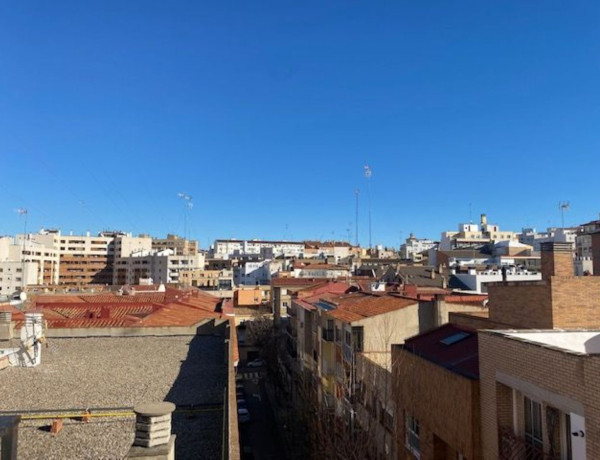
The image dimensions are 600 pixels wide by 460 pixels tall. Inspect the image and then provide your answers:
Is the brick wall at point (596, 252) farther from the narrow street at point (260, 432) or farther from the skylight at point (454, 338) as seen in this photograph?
the skylight at point (454, 338)

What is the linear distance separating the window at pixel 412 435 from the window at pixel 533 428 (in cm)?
513

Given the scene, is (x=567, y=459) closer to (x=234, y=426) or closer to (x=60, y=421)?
(x=234, y=426)

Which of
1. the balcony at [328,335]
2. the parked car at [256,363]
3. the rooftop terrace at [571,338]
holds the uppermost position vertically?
the rooftop terrace at [571,338]

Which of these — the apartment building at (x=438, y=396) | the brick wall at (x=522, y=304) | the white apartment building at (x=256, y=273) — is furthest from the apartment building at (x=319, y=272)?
the apartment building at (x=438, y=396)

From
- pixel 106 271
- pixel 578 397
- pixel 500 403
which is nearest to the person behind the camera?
pixel 578 397

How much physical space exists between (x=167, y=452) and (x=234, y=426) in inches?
88.1

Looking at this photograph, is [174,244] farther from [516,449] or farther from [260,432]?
[516,449]

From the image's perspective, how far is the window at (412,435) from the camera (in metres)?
15.3

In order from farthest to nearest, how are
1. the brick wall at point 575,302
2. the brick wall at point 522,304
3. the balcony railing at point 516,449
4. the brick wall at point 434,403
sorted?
the brick wall at point 522,304 < the brick wall at point 575,302 < the brick wall at point 434,403 < the balcony railing at point 516,449

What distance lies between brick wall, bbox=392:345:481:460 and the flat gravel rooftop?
5867 mm

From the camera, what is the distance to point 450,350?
15680 millimetres

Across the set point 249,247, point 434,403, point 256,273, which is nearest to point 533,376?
point 434,403

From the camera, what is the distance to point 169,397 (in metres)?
14.3

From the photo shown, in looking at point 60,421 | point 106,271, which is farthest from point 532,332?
point 106,271
